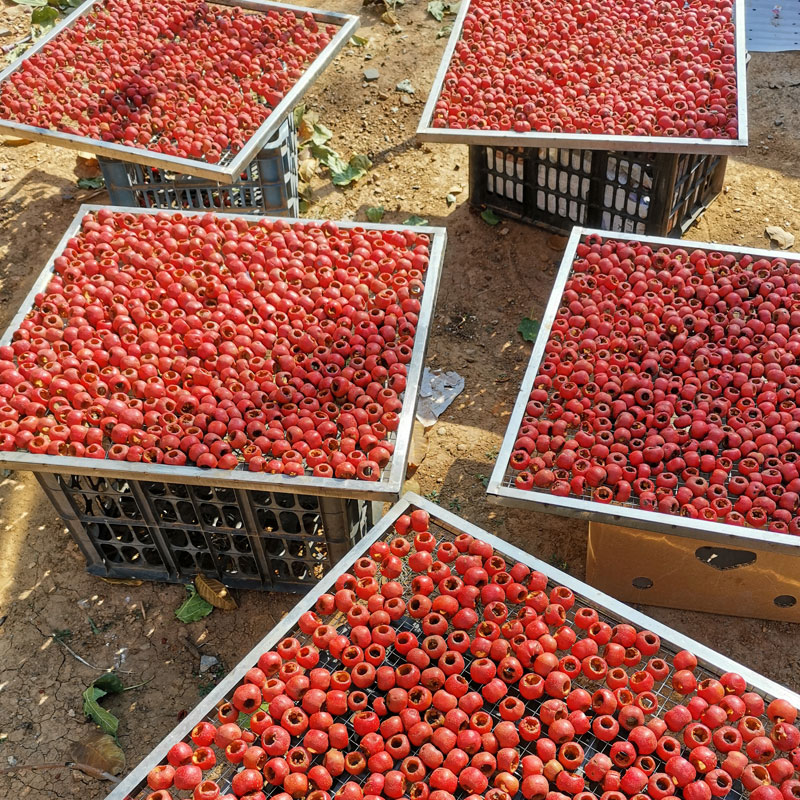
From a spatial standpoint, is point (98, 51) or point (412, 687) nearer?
point (412, 687)

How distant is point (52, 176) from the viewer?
8352 mm

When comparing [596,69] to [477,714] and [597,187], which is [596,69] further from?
[477,714]

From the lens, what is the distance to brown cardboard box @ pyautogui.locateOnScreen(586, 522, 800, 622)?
4195mm

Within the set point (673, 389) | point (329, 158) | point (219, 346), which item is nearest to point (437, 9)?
point (329, 158)

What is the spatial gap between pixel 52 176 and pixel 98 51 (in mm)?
1793

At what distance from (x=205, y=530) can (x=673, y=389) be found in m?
2.82

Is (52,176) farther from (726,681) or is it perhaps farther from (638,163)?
(726,681)

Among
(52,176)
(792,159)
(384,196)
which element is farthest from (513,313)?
(52,176)

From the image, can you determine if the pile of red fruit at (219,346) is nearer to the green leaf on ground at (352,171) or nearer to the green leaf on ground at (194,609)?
the green leaf on ground at (194,609)

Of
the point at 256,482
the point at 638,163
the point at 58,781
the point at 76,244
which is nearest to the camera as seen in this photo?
the point at 256,482

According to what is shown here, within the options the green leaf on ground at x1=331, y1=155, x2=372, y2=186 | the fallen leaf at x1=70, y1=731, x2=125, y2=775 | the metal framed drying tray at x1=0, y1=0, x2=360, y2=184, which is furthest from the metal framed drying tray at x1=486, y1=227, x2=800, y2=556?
the green leaf on ground at x1=331, y1=155, x2=372, y2=186

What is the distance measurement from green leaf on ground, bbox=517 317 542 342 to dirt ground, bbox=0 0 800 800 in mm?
73

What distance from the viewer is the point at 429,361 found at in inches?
253

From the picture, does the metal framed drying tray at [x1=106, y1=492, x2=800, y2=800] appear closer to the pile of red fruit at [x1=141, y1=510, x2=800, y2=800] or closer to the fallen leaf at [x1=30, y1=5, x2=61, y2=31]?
the pile of red fruit at [x1=141, y1=510, x2=800, y2=800]
